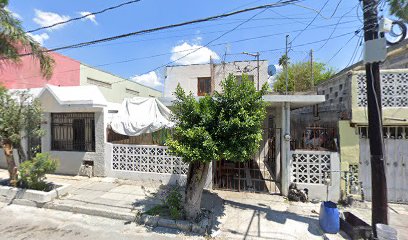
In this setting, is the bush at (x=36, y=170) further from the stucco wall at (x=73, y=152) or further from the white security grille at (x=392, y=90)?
the white security grille at (x=392, y=90)

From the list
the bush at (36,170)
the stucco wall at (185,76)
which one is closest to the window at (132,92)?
the stucco wall at (185,76)

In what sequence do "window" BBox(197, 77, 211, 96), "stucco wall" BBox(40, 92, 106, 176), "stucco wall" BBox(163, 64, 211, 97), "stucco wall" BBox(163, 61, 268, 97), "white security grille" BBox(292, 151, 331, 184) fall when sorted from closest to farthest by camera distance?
"white security grille" BBox(292, 151, 331, 184) < "stucco wall" BBox(40, 92, 106, 176) < "stucco wall" BBox(163, 61, 268, 97) < "stucco wall" BBox(163, 64, 211, 97) < "window" BBox(197, 77, 211, 96)

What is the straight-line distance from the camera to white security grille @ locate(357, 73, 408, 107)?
673cm

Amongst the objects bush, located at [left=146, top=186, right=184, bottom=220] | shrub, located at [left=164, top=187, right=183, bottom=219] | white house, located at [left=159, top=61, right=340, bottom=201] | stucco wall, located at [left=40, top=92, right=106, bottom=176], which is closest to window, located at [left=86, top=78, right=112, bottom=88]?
stucco wall, located at [left=40, top=92, right=106, bottom=176]

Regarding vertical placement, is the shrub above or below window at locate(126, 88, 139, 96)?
below

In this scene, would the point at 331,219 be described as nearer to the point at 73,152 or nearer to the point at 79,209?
the point at 79,209

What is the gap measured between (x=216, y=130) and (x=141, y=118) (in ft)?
14.4

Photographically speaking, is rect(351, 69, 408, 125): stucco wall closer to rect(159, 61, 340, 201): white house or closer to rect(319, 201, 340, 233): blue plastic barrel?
rect(159, 61, 340, 201): white house

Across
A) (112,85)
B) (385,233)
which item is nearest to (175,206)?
(385,233)

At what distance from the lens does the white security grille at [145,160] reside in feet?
26.9

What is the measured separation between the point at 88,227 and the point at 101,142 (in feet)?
13.8

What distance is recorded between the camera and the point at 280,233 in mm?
5031

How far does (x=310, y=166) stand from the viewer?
704cm

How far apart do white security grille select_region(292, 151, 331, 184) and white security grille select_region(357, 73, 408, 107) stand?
6.38 ft
